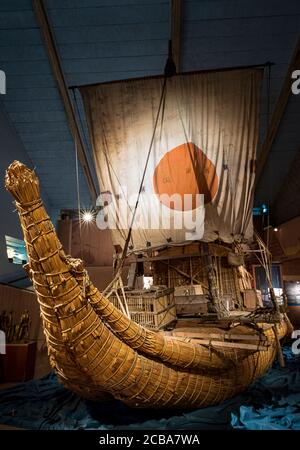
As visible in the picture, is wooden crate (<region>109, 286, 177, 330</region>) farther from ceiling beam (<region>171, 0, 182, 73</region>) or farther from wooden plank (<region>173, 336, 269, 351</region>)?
ceiling beam (<region>171, 0, 182, 73</region>)

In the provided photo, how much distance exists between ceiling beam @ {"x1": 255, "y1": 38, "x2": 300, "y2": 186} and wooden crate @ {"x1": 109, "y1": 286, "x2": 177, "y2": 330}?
22.3ft

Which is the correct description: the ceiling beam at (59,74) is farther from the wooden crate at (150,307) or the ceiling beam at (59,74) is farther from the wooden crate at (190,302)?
the wooden crate at (190,302)

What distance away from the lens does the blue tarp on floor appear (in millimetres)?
3422

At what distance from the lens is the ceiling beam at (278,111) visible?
261 inches

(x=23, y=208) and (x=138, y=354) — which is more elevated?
(x=23, y=208)

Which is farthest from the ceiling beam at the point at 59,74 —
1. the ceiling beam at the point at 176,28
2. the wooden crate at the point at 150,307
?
the wooden crate at the point at 150,307

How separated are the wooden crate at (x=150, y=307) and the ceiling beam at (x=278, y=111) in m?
6.80

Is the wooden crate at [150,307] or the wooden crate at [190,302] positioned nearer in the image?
the wooden crate at [150,307]

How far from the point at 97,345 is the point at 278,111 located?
329 inches
